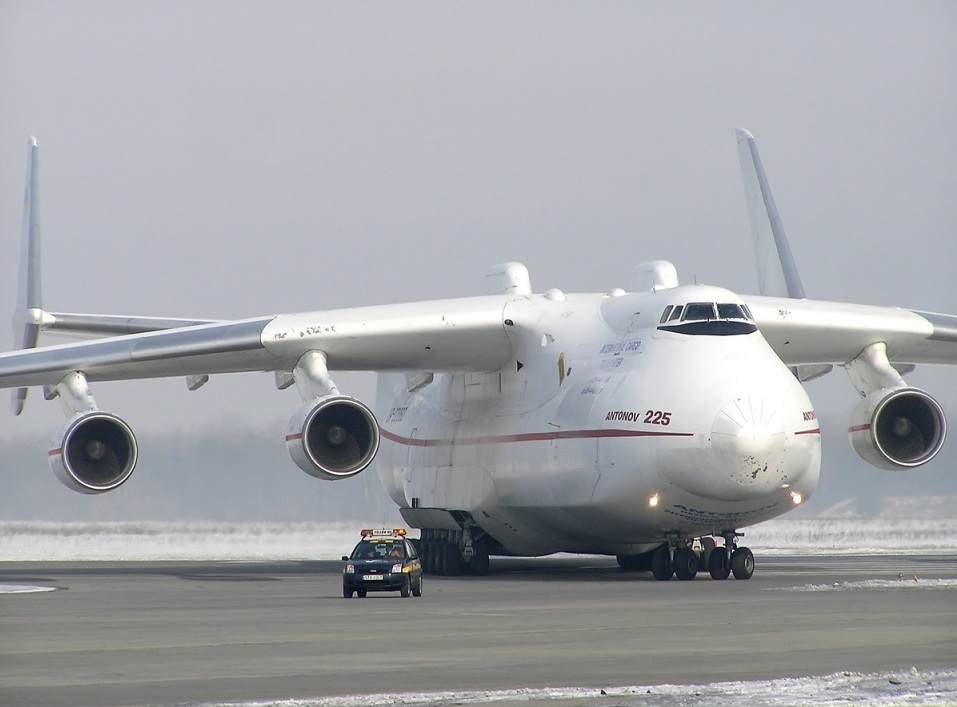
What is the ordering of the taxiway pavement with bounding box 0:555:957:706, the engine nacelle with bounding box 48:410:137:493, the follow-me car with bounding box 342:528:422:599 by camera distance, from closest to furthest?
the taxiway pavement with bounding box 0:555:957:706, the follow-me car with bounding box 342:528:422:599, the engine nacelle with bounding box 48:410:137:493

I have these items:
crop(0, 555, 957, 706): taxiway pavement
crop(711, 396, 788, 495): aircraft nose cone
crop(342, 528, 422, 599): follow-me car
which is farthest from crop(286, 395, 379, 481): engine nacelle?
crop(711, 396, 788, 495): aircraft nose cone

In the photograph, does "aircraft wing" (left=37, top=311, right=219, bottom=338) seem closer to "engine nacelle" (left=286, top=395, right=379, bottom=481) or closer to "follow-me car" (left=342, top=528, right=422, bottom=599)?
"engine nacelle" (left=286, top=395, right=379, bottom=481)

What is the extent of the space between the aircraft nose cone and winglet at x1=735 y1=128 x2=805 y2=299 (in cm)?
829

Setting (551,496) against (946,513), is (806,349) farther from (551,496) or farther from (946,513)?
(946,513)

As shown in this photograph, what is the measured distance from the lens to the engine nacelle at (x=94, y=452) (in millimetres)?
21547

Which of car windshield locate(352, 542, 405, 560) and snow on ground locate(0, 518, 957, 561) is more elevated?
snow on ground locate(0, 518, 957, 561)

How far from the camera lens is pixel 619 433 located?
784 inches

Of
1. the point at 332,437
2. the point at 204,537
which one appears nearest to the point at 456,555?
the point at 332,437

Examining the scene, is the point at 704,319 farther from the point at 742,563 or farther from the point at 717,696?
the point at 717,696

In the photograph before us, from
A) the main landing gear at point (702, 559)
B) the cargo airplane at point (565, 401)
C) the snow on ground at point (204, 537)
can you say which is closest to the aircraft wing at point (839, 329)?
the cargo airplane at point (565, 401)

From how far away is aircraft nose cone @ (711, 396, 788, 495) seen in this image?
18828 mm

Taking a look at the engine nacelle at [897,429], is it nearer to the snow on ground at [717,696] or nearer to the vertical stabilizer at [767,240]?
the vertical stabilizer at [767,240]

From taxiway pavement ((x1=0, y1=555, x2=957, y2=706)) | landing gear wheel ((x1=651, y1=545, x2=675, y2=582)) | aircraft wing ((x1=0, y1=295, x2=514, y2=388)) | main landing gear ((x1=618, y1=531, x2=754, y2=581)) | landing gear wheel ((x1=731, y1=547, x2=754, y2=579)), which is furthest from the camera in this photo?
aircraft wing ((x1=0, y1=295, x2=514, y2=388))

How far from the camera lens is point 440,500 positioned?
79.9 ft
